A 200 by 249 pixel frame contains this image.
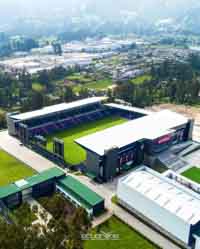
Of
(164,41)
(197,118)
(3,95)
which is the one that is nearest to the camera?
(197,118)

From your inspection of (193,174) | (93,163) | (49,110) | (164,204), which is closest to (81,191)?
(93,163)

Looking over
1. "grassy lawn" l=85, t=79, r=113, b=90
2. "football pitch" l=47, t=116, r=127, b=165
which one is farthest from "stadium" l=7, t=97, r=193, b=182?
"grassy lawn" l=85, t=79, r=113, b=90

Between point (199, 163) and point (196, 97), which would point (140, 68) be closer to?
point (196, 97)

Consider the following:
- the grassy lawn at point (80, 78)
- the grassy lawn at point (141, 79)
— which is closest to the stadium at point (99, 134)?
the grassy lawn at point (80, 78)

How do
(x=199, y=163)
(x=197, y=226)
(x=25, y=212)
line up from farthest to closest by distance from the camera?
1. (x=199, y=163)
2. (x=197, y=226)
3. (x=25, y=212)

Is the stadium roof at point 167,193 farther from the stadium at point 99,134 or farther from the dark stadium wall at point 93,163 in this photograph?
the stadium at point 99,134

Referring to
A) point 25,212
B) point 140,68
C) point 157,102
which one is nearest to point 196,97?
point 157,102
